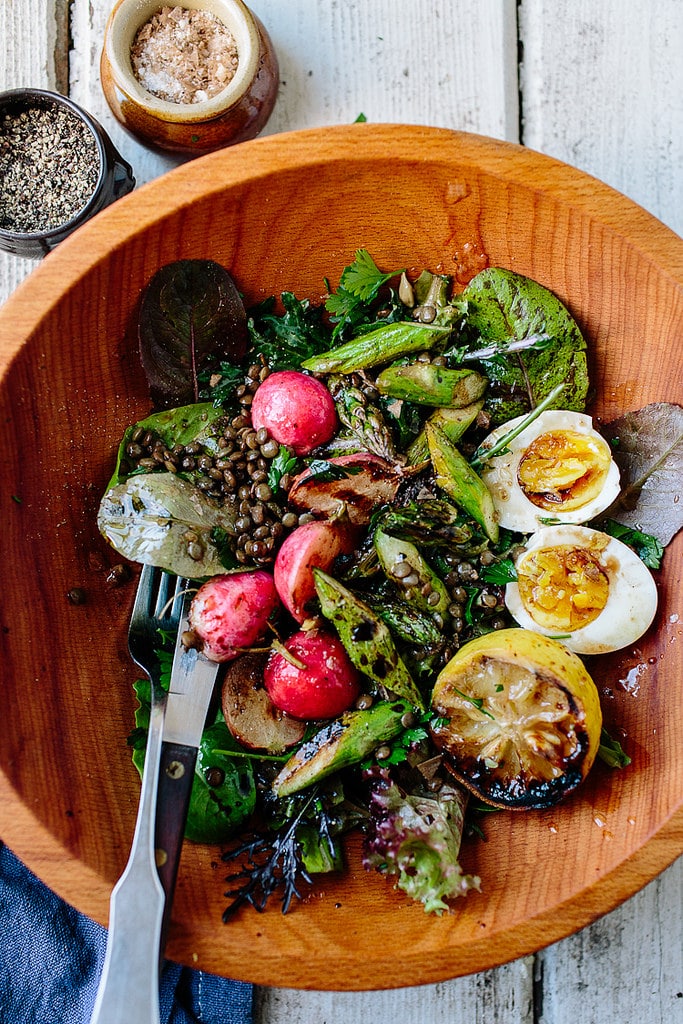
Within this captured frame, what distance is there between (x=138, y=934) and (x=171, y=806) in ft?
0.62

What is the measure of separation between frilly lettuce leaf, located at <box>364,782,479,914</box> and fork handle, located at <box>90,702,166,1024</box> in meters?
0.37

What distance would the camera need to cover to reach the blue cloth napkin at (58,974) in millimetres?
1855

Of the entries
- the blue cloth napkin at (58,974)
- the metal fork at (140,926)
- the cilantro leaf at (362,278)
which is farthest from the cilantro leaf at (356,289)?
the blue cloth napkin at (58,974)

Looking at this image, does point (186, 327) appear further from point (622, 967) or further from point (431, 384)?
point (622, 967)

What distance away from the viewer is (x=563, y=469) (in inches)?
64.2

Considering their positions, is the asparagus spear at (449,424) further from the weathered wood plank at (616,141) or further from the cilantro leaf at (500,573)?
the weathered wood plank at (616,141)

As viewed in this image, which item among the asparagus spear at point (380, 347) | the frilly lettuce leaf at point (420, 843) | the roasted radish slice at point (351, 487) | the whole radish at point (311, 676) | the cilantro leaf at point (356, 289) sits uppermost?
the cilantro leaf at point (356, 289)

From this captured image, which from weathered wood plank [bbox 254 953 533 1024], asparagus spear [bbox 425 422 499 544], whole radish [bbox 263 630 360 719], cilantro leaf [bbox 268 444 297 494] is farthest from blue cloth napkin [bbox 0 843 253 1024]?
asparagus spear [bbox 425 422 499 544]


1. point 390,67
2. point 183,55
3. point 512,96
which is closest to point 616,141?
point 512,96

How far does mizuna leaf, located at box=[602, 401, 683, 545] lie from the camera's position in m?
1.61

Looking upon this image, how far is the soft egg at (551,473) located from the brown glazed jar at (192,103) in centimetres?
84

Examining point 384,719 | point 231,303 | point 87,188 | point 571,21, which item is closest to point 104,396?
point 231,303

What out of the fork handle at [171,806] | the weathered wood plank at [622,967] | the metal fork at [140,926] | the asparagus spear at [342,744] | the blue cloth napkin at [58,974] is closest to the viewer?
the metal fork at [140,926]

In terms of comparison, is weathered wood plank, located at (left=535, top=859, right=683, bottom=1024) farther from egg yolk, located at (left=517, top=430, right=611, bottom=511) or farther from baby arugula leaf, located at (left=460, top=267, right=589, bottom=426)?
baby arugula leaf, located at (left=460, top=267, right=589, bottom=426)
